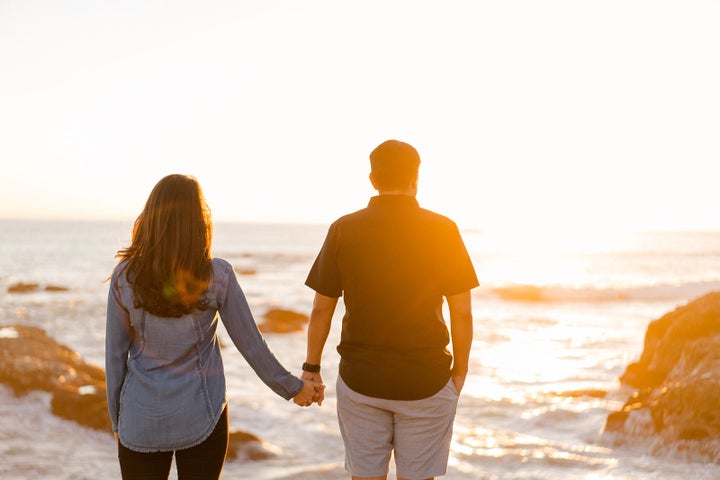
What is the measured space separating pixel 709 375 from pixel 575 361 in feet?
24.5

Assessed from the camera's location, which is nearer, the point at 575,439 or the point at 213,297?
the point at 213,297

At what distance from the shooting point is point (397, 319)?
3504mm

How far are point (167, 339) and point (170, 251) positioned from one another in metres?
0.44

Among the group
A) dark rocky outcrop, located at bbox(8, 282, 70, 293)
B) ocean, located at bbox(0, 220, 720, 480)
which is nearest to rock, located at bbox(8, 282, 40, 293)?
dark rocky outcrop, located at bbox(8, 282, 70, 293)

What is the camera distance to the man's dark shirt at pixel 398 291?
11.5 feet

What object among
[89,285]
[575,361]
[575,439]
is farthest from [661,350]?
[89,285]

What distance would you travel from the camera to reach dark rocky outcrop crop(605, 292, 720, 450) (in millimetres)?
6988

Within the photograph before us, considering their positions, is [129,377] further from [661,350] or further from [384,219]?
[661,350]

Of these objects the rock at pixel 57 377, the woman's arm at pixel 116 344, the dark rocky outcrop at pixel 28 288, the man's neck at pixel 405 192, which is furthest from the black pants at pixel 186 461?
the dark rocky outcrop at pixel 28 288

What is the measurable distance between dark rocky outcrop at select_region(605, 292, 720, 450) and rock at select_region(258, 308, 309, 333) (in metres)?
11.2

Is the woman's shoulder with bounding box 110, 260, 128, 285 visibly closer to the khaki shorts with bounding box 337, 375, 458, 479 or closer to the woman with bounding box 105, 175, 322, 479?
the woman with bounding box 105, 175, 322, 479

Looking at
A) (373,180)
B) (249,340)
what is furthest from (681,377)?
(249,340)

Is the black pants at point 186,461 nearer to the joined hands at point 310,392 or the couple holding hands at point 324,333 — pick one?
the couple holding hands at point 324,333

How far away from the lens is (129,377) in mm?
3148
